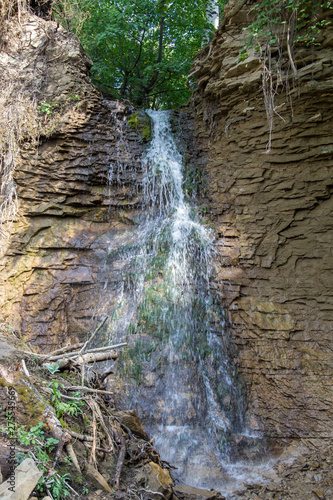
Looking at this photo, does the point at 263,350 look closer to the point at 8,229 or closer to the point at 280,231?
the point at 280,231

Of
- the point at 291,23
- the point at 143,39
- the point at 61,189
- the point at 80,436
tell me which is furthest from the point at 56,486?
the point at 143,39

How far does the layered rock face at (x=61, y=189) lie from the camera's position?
6.29 m

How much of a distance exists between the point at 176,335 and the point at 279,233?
2.45m

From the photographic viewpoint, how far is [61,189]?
6777 millimetres

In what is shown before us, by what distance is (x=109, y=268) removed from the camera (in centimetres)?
662

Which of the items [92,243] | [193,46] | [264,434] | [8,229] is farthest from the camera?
[193,46]

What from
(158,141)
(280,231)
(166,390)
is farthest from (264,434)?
(158,141)

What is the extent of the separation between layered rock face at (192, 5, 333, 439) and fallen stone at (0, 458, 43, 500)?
4104 millimetres

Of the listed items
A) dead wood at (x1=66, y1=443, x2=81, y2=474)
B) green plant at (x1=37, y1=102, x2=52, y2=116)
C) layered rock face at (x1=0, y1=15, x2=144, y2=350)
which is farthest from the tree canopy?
dead wood at (x1=66, y1=443, x2=81, y2=474)

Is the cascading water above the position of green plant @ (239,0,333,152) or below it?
below

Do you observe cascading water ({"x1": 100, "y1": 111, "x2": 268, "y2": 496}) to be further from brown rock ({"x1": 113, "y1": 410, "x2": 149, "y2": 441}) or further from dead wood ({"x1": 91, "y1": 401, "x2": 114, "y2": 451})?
dead wood ({"x1": 91, "y1": 401, "x2": 114, "y2": 451})

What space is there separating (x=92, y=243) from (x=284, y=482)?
4.93 meters

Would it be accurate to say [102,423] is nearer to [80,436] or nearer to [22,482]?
[80,436]

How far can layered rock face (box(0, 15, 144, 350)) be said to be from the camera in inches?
248
